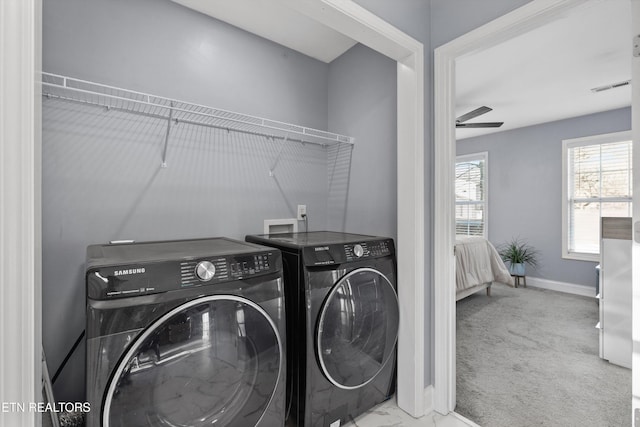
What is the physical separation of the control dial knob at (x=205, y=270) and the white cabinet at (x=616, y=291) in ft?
9.43

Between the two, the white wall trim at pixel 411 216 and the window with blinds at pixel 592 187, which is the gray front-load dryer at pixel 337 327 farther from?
the window with blinds at pixel 592 187

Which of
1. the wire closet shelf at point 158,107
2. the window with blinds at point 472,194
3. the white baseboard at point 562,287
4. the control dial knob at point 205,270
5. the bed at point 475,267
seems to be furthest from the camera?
the window with blinds at point 472,194

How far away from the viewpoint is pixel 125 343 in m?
0.93

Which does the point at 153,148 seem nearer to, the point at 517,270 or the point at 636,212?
the point at 636,212

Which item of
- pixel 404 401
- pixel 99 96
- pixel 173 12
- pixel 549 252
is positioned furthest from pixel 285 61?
pixel 549 252

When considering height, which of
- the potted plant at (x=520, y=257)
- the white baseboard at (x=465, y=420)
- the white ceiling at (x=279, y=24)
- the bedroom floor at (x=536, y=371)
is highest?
the white ceiling at (x=279, y=24)

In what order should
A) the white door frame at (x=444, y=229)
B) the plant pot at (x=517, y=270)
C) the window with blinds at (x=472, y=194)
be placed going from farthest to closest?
1. the window with blinds at (x=472, y=194)
2. the plant pot at (x=517, y=270)
3. the white door frame at (x=444, y=229)

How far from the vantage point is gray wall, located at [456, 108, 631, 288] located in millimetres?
4137

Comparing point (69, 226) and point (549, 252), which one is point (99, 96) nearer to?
point (69, 226)

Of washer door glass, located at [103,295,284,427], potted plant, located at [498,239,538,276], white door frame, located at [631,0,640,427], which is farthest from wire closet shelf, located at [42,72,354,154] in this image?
potted plant, located at [498,239,538,276]

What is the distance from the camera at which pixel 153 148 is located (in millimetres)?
1679

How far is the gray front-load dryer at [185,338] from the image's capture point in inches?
35.9

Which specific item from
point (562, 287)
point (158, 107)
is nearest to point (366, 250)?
point (158, 107)

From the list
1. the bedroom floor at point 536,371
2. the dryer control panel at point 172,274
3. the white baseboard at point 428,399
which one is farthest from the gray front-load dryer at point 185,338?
the bedroom floor at point 536,371
